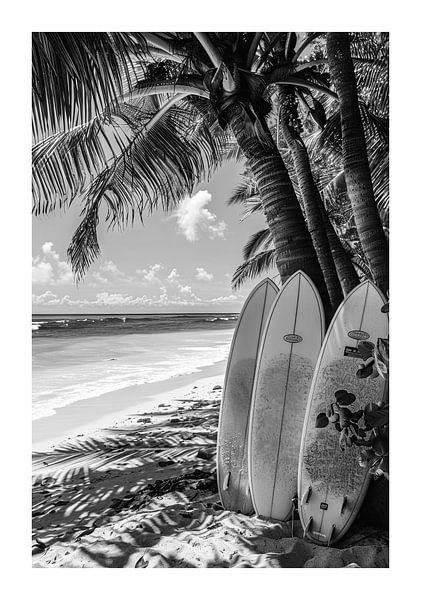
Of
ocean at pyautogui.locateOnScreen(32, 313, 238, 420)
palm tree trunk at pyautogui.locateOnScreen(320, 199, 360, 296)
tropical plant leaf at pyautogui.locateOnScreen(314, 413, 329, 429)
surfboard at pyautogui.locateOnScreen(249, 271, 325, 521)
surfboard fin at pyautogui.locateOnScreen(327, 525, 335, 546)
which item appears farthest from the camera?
ocean at pyautogui.locateOnScreen(32, 313, 238, 420)

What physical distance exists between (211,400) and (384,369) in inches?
86.9

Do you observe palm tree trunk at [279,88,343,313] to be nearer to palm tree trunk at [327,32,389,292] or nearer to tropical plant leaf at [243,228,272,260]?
tropical plant leaf at [243,228,272,260]

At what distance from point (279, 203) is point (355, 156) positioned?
1.37 ft

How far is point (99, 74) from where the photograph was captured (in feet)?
4.91

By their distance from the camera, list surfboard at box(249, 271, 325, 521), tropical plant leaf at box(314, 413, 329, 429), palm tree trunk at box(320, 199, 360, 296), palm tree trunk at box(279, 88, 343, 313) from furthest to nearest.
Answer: palm tree trunk at box(320, 199, 360, 296), palm tree trunk at box(279, 88, 343, 313), surfboard at box(249, 271, 325, 521), tropical plant leaf at box(314, 413, 329, 429)

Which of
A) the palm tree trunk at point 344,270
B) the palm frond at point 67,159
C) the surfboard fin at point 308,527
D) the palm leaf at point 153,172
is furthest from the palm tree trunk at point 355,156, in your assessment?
the palm frond at point 67,159

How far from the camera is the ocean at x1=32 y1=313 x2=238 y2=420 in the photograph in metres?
2.71

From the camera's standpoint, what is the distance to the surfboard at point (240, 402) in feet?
5.77

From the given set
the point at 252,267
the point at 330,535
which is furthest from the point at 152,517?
the point at 252,267

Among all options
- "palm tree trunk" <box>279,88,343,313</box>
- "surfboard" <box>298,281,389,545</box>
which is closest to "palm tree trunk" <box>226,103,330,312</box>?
"surfboard" <box>298,281,389,545</box>

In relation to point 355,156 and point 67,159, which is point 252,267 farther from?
point 67,159

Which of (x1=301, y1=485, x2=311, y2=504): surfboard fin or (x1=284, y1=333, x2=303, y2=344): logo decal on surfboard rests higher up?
(x1=284, y1=333, x2=303, y2=344): logo decal on surfboard

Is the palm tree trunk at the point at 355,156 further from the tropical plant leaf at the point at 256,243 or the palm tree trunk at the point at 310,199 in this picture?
the tropical plant leaf at the point at 256,243
